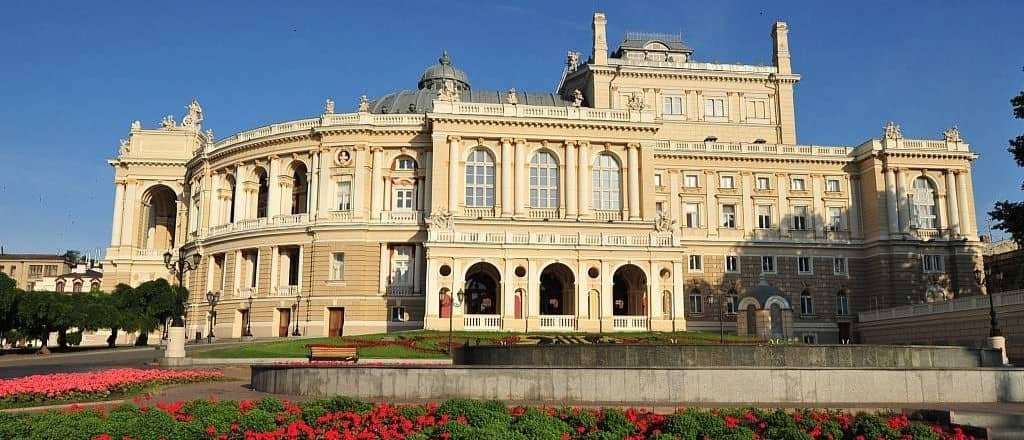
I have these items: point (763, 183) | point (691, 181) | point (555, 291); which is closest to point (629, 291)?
point (555, 291)

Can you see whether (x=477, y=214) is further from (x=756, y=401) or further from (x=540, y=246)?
(x=756, y=401)

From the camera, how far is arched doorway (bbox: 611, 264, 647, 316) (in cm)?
6220

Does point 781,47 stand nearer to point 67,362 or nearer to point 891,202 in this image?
point 891,202

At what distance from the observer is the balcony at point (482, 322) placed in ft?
182

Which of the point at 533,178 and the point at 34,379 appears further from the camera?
the point at 533,178

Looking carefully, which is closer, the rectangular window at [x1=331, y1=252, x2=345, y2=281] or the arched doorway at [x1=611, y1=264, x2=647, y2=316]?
the arched doorway at [x1=611, y1=264, x2=647, y2=316]

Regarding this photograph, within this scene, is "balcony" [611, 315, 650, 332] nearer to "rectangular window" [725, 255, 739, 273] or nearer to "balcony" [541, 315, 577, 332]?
"balcony" [541, 315, 577, 332]

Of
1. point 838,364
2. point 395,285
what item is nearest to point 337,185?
point 395,285

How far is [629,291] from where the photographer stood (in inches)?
2569

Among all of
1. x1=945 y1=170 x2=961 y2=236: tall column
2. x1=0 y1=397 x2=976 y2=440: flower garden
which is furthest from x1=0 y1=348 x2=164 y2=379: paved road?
x1=945 y1=170 x2=961 y2=236: tall column

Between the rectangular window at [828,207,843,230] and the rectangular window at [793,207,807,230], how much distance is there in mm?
2416

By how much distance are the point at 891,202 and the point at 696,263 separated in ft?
62.6

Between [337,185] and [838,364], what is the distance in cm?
5347

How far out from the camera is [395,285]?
65.7 meters
